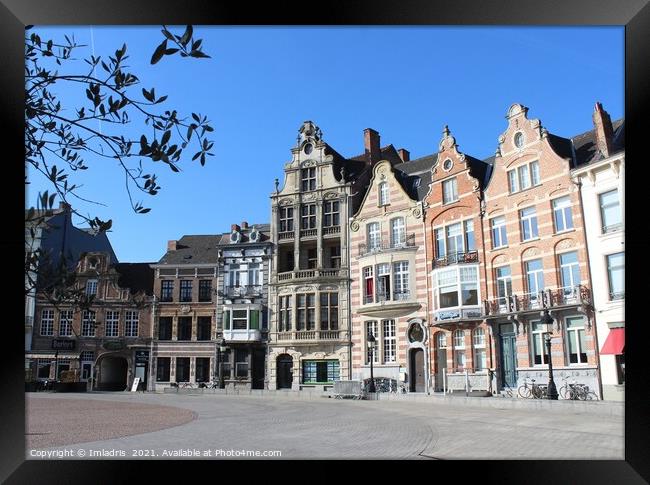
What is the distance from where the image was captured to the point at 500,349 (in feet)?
63.1

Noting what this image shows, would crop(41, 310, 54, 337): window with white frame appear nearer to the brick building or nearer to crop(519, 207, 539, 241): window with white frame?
the brick building

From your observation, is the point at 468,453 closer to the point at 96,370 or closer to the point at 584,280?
the point at 584,280

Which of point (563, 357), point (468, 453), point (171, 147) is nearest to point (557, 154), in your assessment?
point (563, 357)

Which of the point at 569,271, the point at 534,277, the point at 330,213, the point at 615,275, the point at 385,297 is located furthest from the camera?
the point at 330,213

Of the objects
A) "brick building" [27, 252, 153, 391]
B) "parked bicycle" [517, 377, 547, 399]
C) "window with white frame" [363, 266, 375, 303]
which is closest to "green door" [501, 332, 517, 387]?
"parked bicycle" [517, 377, 547, 399]

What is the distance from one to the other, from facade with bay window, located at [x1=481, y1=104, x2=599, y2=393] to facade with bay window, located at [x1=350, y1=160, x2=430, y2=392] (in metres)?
2.88

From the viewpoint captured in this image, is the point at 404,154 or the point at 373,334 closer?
Result: the point at 373,334

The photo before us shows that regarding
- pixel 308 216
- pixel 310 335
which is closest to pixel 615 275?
pixel 310 335

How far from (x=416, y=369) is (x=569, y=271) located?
22.1 ft

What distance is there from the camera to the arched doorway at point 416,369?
70.4 feet

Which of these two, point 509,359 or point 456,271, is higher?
point 456,271

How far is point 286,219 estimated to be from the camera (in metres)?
25.4

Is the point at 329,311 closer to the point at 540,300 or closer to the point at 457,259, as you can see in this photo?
the point at 457,259

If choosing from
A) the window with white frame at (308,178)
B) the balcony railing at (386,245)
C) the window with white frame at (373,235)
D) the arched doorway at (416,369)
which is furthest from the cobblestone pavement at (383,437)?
the window with white frame at (308,178)
